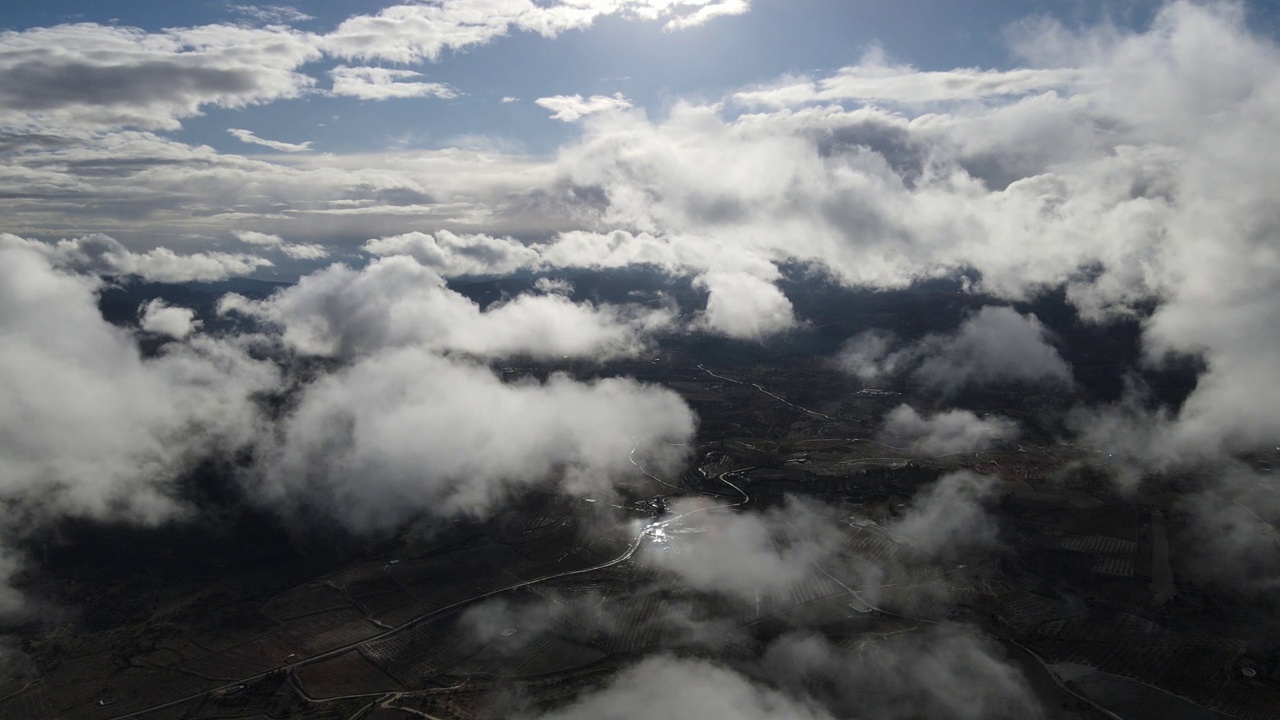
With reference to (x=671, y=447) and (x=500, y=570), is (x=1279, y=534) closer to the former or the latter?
(x=671, y=447)

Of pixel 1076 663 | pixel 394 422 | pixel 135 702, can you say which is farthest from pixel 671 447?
pixel 135 702

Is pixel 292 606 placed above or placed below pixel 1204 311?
below

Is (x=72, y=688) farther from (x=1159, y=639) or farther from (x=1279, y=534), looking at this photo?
(x=1279, y=534)

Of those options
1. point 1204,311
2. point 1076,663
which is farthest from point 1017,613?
point 1204,311

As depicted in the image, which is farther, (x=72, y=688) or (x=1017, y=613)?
(x=1017, y=613)

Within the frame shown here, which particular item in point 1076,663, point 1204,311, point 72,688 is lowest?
point 72,688

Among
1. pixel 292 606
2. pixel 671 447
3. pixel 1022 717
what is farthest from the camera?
pixel 671 447

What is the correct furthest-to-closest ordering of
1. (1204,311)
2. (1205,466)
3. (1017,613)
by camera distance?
(1204,311)
(1205,466)
(1017,613)

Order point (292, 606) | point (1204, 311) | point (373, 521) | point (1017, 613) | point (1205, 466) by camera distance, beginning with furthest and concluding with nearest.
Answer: point (1204, 311), point (1205, 466), point (373, 521), point (292, 606), point (1017, 613)

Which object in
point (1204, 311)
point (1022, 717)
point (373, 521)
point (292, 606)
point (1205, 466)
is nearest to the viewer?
point (1022, 717)
